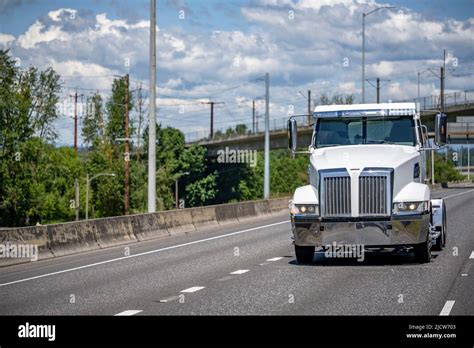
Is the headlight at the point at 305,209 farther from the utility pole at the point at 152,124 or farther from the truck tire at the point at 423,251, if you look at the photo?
the utility pole at the point at 152,124

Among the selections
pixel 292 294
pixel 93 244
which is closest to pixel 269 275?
pixel 292 294

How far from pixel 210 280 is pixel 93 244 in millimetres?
8798

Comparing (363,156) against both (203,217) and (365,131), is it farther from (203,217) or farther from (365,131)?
(203,217)

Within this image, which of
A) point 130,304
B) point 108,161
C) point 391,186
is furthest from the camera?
point 108,161

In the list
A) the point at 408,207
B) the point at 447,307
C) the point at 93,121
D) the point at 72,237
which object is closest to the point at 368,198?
the point at 408,207

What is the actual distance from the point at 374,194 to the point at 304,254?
7.03ft

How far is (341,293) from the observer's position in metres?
14.1

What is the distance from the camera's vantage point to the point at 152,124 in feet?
99.6

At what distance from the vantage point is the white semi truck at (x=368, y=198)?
1777 cm

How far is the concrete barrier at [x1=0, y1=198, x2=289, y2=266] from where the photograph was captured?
21688 millimetres

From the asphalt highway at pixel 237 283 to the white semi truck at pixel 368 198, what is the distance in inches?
21.9

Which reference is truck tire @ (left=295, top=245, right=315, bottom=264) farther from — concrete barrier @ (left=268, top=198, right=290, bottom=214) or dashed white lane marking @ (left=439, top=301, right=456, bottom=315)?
concrete barrier @ (left=268, top=198, right=290, bottom=214)

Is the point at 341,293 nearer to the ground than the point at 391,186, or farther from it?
nearer to the ground
